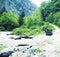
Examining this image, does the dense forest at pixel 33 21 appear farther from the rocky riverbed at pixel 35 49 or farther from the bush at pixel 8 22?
the rocky riverbed at pixel 35 49

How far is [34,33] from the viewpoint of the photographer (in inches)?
1770

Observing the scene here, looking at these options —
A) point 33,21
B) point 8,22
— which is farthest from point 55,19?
point 8,22

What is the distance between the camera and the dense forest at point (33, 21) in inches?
1912

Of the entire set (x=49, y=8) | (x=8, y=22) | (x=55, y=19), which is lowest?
(x=8, y=22)

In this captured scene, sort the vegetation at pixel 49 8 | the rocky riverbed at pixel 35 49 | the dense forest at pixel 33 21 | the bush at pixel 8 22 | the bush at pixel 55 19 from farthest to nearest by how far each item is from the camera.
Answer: the vegetation at pixel 49 8 → the bush at pixel 8 22 → the bush at pixel 55 19 → the dense forest at pixel 33 21 → the rocky riverbed at pixel 35 49

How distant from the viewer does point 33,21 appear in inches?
2229

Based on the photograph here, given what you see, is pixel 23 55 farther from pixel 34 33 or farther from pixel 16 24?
pixel 16 24

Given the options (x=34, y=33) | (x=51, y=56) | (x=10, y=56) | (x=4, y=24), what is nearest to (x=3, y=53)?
(x=10, y=56)

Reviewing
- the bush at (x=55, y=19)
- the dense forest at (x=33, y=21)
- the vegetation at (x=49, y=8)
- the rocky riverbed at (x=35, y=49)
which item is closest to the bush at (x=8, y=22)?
the dense forest at (x=33, y=21)

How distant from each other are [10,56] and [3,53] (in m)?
1.43

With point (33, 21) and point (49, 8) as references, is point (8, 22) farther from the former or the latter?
point (49, 8)

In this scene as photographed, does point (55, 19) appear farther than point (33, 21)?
Yes

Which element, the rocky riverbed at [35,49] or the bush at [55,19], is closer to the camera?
the rocky riverbed at [35,49]

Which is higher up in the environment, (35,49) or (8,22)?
(35,49)
